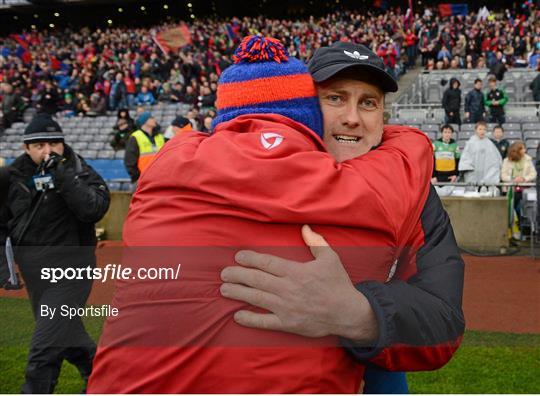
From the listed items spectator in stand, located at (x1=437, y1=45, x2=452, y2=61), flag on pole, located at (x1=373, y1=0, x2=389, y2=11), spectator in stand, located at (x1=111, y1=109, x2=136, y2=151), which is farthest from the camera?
flag on pole, located at (x1=373, y1=0, x2=389, y2=11)

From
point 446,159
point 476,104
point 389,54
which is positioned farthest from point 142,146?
point 389,54

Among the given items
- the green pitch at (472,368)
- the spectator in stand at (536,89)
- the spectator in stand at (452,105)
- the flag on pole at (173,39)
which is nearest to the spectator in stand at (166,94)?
the flag on pole at (173,39)

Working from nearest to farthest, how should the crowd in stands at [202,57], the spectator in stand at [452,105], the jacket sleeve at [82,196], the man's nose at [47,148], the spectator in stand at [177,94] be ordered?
the jacket sleeve at [82,196] → the man's nose at [47,148] → the spectator in stand at [452,105] → the crowd in stands at [202,57] → the spectator in stand at [177,94]

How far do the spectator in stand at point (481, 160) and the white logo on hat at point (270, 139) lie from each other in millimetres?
8538

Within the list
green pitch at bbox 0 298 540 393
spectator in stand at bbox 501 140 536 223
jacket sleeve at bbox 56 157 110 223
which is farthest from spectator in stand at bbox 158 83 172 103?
jacket sleeve at bbox 56 157 110 223

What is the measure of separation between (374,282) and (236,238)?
33cm

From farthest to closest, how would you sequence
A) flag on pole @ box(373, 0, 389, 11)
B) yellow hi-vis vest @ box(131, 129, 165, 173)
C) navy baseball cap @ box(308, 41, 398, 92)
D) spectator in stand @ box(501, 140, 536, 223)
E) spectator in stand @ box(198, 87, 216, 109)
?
flag on pole @ box(373, 0, 389, 11) < spectator in stand @ box(198, 87, 216, 109) < spectator in stand @ box(501, 140, 536, 223) < yellow hi-vis vest @ box(131, 129, 165, 173) < navy baseball cap @ box(308, 41, 398, 92)

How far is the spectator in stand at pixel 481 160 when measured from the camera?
9.30m

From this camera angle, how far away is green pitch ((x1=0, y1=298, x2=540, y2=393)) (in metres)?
4.08

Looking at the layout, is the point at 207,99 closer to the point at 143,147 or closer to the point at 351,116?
the point at 143,147

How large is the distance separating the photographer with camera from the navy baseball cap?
241 centimetres

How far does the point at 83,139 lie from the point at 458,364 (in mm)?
15162

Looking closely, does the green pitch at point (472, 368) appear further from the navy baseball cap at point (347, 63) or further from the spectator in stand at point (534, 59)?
the spectator in stand at point (534, 59)

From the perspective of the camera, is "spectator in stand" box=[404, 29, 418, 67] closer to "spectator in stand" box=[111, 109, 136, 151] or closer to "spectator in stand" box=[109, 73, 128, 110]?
"spectator in stand" box=[109, 73, 128, 110]
